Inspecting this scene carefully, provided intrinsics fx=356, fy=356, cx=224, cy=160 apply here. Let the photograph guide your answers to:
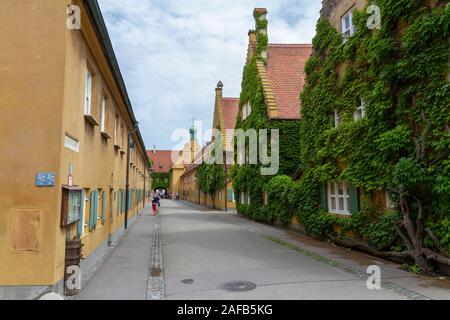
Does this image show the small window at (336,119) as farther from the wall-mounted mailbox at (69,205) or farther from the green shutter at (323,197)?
the wall-mounted mailbox at (69,205)


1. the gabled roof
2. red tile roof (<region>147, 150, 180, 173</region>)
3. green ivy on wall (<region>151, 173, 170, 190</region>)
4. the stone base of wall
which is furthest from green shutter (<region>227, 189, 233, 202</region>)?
red tile roof (<region>147, 150, 180, 173</region>)

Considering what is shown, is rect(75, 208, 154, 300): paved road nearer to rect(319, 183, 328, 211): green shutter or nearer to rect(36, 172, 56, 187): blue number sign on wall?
rect(36, 172, 56, 187): blue number sign on wall

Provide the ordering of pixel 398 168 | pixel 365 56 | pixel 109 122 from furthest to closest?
1. pixel 109 122
2. pixel 365 56
3. pixel 398 168

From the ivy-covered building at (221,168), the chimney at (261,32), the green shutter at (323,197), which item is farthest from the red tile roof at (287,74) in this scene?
the ivy-covered building at (221,168)

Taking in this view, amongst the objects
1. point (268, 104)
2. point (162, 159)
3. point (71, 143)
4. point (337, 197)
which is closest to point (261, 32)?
point (268, 104)

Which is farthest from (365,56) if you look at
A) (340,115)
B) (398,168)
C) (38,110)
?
(38,110)

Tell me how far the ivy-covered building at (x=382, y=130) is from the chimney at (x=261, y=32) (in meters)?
8.87

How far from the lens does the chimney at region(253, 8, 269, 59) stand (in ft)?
81.0

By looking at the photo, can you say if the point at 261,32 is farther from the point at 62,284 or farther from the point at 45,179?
the point at 62,284

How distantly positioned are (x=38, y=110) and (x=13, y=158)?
98 cm

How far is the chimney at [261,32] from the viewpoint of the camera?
24.7 m
